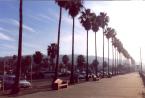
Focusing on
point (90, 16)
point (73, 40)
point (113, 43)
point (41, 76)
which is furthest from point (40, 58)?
point (73, 40)

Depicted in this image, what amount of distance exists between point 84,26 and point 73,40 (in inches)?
628

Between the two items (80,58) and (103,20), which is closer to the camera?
(103,20)

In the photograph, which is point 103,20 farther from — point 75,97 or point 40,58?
point 75,97

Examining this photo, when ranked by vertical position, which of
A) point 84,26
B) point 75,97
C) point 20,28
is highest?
point 84,26

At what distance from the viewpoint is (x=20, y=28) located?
32594 millimetres

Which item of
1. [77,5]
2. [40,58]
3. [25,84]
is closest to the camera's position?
[25,84]

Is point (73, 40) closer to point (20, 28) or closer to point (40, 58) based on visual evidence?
point (20, 28)

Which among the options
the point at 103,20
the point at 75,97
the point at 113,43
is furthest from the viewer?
the point at 113,43

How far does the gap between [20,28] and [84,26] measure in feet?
146

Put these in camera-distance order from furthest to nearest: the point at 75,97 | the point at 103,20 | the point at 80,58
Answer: the point at 80,58
the point at 103,20
the point at 75,97

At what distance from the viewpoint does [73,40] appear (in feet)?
200

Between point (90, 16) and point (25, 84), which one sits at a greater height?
point (90, 16)

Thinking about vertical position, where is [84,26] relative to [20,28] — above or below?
above

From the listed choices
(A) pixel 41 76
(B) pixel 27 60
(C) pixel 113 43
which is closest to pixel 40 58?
(B) pixel 27 60
